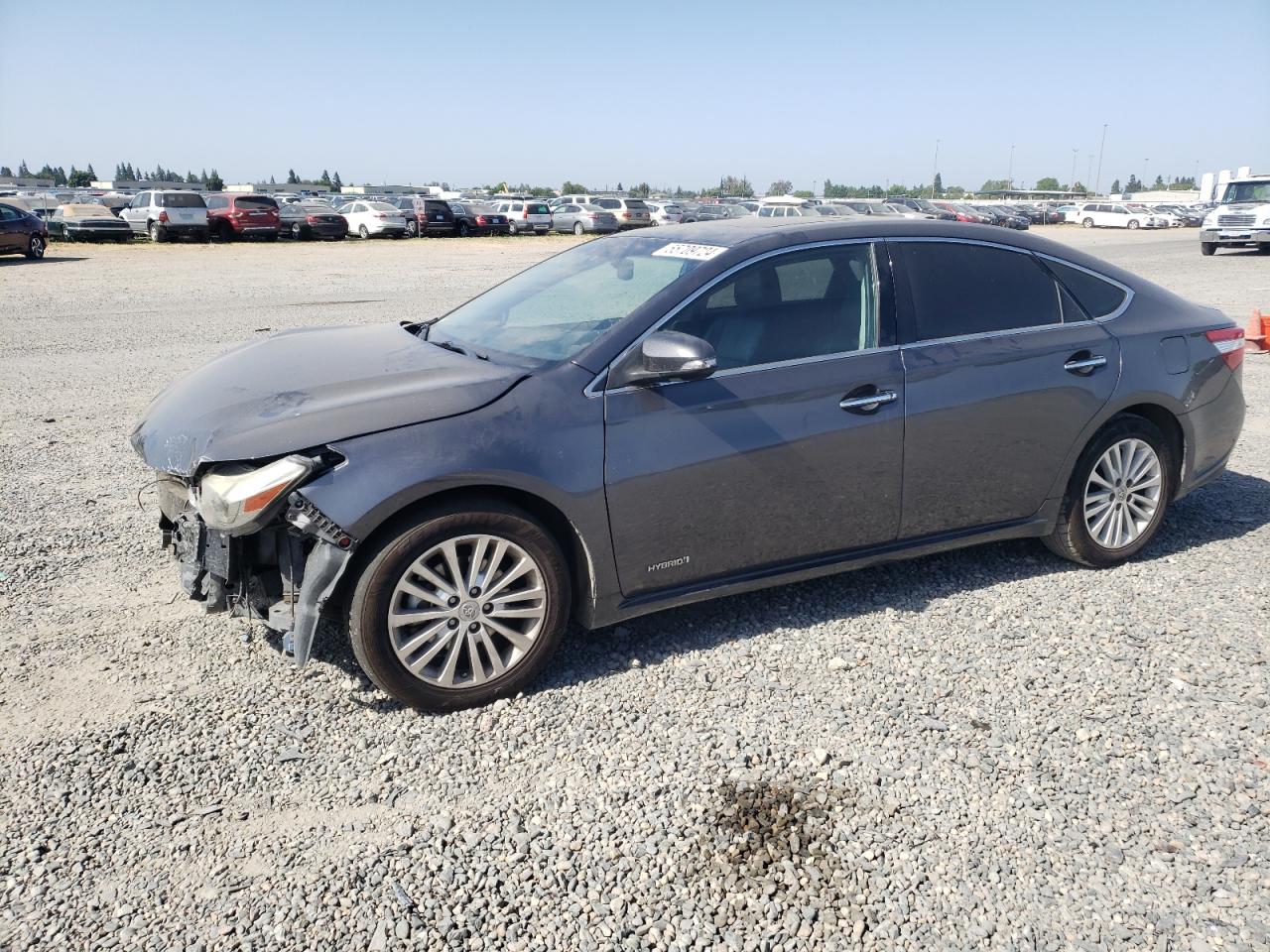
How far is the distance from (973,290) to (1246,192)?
99.0ft

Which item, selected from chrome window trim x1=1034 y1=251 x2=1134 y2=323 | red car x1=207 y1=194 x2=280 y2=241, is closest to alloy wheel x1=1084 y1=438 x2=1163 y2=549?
chrome window trim x1=1034 y1=251 x2=1134 y2=323

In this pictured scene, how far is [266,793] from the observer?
3170 millimetres

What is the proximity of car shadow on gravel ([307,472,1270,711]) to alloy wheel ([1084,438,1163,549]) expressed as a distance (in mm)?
250

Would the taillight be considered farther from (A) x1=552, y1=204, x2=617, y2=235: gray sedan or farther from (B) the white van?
(B) the white van

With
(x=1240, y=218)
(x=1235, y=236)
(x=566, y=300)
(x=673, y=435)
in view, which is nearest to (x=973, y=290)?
(x=673, y=435)

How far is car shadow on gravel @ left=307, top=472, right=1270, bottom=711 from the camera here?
4.04m

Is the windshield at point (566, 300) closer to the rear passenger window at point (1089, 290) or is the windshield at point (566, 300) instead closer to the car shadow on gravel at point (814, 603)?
the car shadow on gravel at point (814, 603)

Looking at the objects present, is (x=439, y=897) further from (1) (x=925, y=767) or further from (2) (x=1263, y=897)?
(2) (x=1263, y=897)

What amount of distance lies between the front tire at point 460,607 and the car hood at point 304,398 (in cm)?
42

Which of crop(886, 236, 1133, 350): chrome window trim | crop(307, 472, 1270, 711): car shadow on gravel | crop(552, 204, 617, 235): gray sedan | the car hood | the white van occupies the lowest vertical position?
the white van

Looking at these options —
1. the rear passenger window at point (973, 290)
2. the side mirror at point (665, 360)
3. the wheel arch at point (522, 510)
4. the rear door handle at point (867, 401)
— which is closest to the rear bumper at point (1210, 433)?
the rear passenger window at point (973, 290)

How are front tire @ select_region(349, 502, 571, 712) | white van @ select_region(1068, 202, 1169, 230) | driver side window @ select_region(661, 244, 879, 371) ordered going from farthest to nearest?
white van @ select_region(1068, 202, 1169, 230)
driver side window @ select_region(661, 244, 879, 371)
front tire @ select_region(349, 502, 571, 712)

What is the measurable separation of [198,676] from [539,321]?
202cm

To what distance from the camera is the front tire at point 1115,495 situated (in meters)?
4.77
